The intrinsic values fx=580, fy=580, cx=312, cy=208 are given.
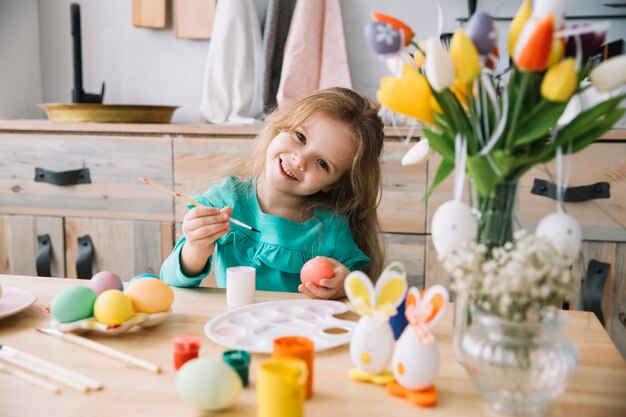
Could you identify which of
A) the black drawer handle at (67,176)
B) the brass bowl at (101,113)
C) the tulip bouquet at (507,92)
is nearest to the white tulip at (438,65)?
the tulip bouquet at (507,92)

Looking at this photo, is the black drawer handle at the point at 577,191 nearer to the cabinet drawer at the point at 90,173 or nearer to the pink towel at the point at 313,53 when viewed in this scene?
the pink towel at the point at 313,53

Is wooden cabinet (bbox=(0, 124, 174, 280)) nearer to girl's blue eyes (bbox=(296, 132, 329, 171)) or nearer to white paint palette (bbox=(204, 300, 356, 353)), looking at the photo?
girl's blue eyes (bbox=(296, 132, 329, 171))

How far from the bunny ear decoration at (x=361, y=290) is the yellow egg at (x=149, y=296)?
12.8 inches

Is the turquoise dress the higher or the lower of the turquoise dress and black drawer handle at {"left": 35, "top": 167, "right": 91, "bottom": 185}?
the lower

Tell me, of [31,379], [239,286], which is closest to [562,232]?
[239,286]

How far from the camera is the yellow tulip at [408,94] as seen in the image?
0.67 m

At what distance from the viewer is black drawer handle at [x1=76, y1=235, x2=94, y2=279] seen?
213cm

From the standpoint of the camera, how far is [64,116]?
6.98 ft

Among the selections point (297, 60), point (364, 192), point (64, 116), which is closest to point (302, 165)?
point (364, 192)

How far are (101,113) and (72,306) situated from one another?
1.42 m

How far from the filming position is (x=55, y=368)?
2.31ft

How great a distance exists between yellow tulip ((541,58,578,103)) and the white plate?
0.79m

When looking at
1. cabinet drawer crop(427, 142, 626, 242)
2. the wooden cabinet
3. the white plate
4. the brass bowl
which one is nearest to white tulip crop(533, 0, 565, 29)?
the white plate

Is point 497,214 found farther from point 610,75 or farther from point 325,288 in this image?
point 325,288
